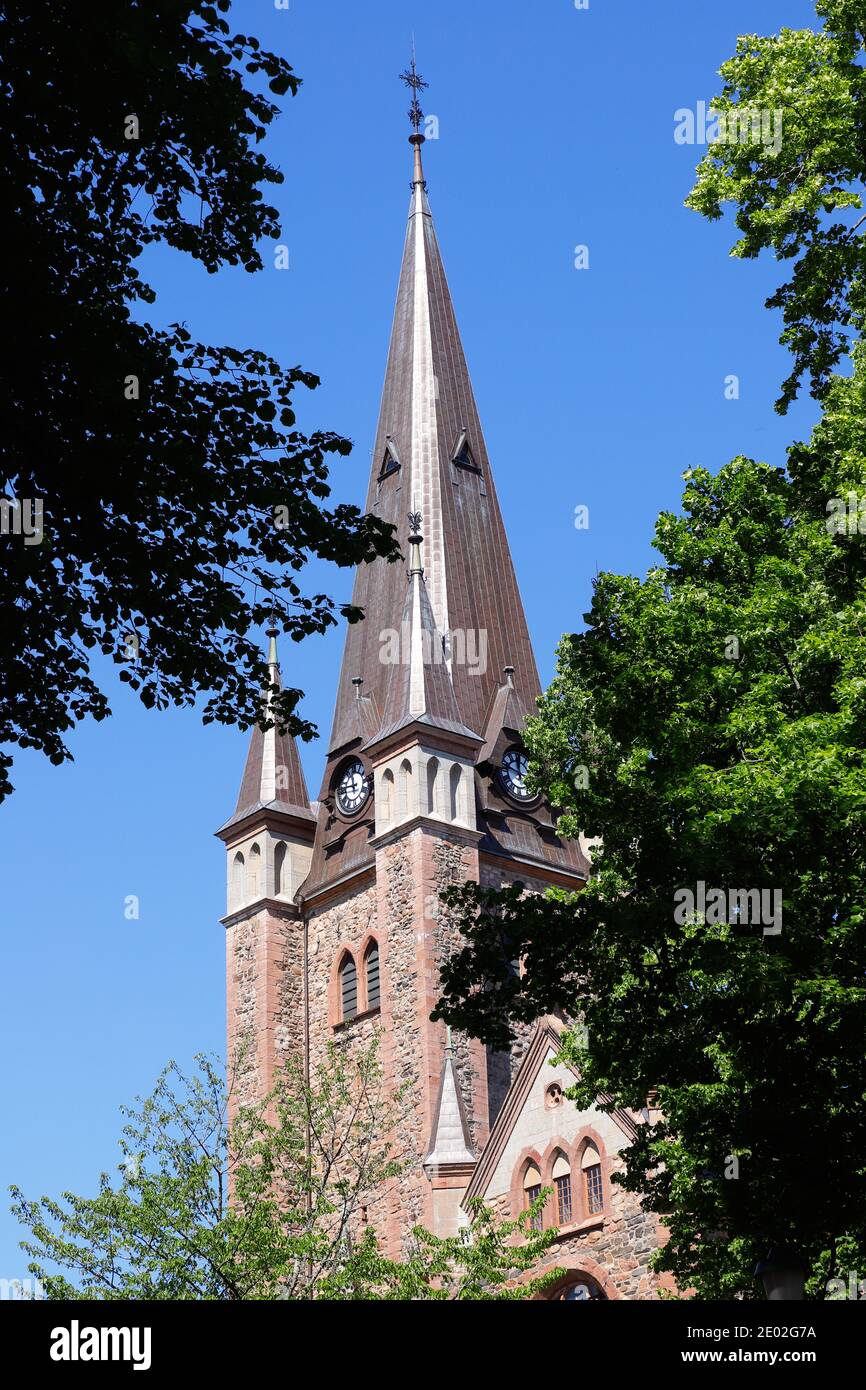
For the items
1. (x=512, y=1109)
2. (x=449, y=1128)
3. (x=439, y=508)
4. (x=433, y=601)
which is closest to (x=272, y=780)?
(x=433, y=601)

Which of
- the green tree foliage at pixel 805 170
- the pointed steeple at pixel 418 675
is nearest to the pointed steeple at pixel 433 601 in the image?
the pointed steeple at pixel 418 675

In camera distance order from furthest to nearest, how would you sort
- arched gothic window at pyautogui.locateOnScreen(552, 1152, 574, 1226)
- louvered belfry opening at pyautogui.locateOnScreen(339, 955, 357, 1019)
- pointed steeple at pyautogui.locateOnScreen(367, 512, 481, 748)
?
louvered belfry opening at pyautogui.locateOnScreen(339, 955, 357, 1019)
pointed steeple at pyautogui.locateOnScreen(367, 512, 481, 748)
arched gothic window at pyautogui.locateOnScreen(552, 1152, 574, 1226)

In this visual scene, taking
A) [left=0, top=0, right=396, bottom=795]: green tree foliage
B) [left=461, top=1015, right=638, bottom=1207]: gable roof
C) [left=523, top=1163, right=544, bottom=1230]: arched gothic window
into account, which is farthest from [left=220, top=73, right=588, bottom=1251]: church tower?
[left=0, top=0, right=396, bottom=795]: green tree foliage

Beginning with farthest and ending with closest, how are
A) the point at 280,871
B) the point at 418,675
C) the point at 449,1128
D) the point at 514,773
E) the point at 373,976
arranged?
the point at 280,871 < the point at 514,773 < the point at 418,675 < the point at 373,976 < the point at 449,1128

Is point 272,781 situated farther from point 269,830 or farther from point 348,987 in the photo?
point 348,987

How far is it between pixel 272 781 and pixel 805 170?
3258cm

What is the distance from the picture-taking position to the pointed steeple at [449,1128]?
1555 inches

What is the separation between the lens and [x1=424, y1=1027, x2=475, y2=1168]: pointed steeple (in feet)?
130

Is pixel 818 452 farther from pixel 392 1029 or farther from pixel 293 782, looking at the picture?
pixel 293 782

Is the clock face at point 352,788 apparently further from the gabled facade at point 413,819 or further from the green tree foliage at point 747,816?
the green tree foliage at point 747,816

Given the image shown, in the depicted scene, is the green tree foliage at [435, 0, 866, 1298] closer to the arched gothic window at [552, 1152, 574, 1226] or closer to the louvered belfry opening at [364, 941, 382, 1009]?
the arched gothic window at [552, 1152, 574, 1226]

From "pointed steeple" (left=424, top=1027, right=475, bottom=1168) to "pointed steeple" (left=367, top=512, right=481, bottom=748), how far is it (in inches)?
334

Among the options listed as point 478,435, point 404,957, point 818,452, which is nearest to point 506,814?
point 404,957

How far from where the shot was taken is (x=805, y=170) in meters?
21.0
